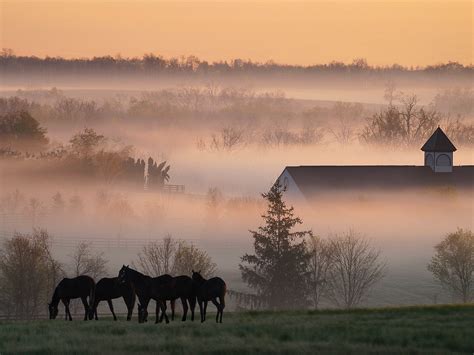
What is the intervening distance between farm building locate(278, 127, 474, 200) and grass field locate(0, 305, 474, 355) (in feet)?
363

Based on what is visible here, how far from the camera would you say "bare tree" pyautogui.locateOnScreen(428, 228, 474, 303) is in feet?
356

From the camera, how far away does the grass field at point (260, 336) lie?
34.6 metres

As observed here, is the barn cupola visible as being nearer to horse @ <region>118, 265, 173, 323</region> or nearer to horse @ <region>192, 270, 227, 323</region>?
horse @ <region>118, 265, 173, 323</region>

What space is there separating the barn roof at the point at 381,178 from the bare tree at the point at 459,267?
35842 mm

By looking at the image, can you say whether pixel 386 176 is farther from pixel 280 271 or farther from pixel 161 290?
pixel 161 290

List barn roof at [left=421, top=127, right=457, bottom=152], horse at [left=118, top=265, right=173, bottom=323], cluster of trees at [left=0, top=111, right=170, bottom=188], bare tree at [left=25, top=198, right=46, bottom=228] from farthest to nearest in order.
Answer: cluster of trees at [left=0, top=111, right=170, bottom=188], bare tree at [left=25, top=198, right=46, bottom=228], barn roof at [left=421, top=127, right=457, bottom=152], horse at [left=118, top=265, right=173, bottom=323]

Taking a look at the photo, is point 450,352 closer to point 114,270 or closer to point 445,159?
point 114,270

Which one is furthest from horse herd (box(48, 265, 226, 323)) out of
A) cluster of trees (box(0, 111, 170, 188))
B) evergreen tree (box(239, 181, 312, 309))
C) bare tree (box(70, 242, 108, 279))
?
cluster of trees (box(0, 111, 170, 188))

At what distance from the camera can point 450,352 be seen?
34.1 metres

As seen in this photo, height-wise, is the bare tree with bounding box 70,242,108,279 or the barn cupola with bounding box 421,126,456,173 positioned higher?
the barn cupola with bounding box 421,126,456,173

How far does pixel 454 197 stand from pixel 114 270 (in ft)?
183

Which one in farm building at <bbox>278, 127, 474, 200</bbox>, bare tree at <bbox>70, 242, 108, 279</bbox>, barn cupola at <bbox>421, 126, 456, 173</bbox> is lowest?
bare tree at <bbox>70, 242, 108, 279</bbox>

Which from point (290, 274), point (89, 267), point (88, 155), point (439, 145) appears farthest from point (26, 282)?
point (88, 155)

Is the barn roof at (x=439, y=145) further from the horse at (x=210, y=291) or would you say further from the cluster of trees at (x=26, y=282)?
the horse at (x=210, y=291)
